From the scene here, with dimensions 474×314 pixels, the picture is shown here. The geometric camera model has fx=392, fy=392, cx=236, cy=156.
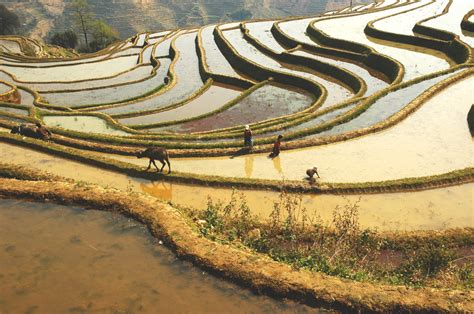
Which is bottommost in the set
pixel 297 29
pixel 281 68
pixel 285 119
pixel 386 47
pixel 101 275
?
pixel 101 275

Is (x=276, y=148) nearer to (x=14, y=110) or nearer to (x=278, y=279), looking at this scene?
(x=278, y=279)

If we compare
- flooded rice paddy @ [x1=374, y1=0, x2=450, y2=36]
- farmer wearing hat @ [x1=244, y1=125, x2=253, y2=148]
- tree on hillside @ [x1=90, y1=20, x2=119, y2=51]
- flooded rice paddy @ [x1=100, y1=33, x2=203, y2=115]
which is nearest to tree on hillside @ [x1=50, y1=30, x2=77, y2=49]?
tree on hillside @ [x1=90, y1=20, x2=119, y2=51]

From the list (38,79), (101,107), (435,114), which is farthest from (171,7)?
(435,114)

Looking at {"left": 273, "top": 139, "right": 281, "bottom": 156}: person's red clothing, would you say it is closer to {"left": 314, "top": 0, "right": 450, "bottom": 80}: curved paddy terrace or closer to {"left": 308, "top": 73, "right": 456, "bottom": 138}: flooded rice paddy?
{"left": 308, "top": 73, "right": 456, "bottom": 138}: flooded rice paddy

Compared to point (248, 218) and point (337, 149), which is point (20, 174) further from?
point (337, 149)

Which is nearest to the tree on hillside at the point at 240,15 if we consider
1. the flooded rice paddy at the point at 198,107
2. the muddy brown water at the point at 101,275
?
the flooded rice paddy at the point at 198,107

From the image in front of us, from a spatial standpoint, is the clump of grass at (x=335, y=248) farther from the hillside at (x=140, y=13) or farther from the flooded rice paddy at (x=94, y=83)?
the hillside at (x=140, y=13)

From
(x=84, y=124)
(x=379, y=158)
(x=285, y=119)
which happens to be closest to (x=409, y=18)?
(x=285, y=119)
